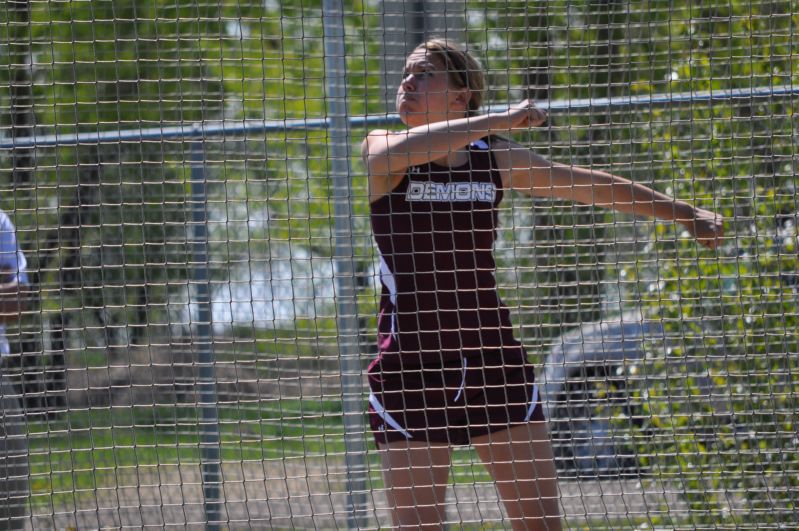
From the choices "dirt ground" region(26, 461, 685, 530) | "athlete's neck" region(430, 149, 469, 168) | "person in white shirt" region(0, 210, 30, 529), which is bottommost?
"dirt ground" region(26, 461, 685, 530)

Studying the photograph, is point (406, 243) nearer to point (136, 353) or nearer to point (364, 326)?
point (364, 326)

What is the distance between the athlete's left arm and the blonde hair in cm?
18

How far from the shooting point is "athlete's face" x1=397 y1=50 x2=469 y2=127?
2.64 m

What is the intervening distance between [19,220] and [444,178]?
2892 millimetres

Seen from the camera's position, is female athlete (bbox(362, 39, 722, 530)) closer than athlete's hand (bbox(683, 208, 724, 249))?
Yes

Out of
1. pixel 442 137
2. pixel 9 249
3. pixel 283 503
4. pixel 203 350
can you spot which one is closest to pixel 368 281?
pixel 203 350

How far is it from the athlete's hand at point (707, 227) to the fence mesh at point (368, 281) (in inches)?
3.7

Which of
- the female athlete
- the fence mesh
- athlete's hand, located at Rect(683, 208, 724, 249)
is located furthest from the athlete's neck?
athlete's hand, located at Rect(683, 208, 724, 249)

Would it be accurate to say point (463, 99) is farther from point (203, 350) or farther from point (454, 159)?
point (203, 350)

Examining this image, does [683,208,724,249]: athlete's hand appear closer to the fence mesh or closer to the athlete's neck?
the fence mesh

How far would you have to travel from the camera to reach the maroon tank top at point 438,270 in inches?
102

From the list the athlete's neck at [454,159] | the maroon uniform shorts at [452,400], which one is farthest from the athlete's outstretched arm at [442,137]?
the maroon uniform shorts at [452,400]

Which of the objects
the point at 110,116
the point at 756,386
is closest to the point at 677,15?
the point at 756,386

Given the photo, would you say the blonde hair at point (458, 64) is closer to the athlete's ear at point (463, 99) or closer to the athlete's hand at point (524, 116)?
the athlete's ear at point (463, 99)
